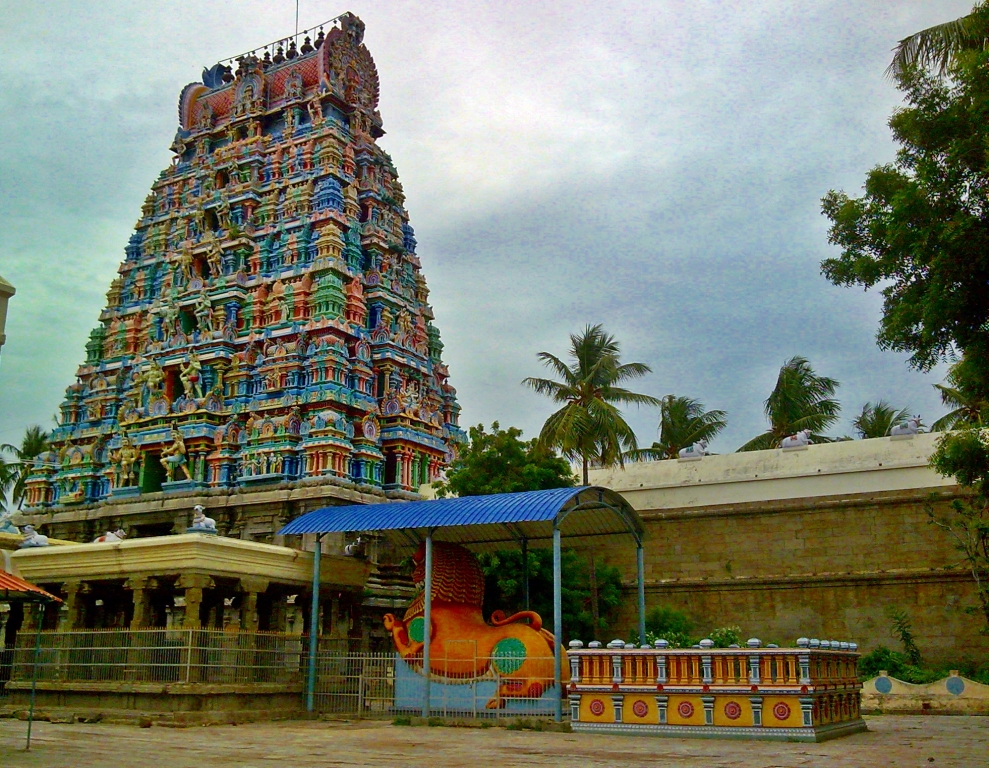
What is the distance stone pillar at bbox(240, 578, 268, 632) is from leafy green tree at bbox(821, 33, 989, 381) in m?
12.6

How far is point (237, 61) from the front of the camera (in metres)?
40.6

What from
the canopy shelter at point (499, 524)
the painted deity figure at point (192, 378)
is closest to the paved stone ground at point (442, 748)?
the canopy shelter at point (499, 524)

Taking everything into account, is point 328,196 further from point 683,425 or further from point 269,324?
point 683,425

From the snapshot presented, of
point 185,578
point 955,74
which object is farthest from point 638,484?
point 955,74

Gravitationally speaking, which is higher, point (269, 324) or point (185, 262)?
point (185, 262)

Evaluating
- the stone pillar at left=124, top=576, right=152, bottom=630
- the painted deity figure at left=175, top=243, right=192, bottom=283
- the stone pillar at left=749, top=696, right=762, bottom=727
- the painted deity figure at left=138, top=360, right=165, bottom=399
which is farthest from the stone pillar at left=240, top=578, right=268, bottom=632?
the painted deity figure at left=175, top=243, right=192, bottom=283

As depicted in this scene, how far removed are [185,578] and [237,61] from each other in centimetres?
2770

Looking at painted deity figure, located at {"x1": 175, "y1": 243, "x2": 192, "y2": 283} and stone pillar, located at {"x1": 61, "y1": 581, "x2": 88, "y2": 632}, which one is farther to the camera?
painted deity figure, located at {"x1": 175, "y1": 243, "x2": 192, "y2": 283}

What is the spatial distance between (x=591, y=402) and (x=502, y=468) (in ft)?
14.2

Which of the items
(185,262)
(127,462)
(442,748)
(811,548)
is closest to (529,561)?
(811,548)

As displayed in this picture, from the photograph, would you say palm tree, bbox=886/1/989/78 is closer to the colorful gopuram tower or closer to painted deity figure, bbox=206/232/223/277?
the colorful gopuram tower

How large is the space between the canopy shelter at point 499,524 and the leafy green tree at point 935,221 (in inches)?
248

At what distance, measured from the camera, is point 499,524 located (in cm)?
2047

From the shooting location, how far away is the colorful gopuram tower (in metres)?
32.9
